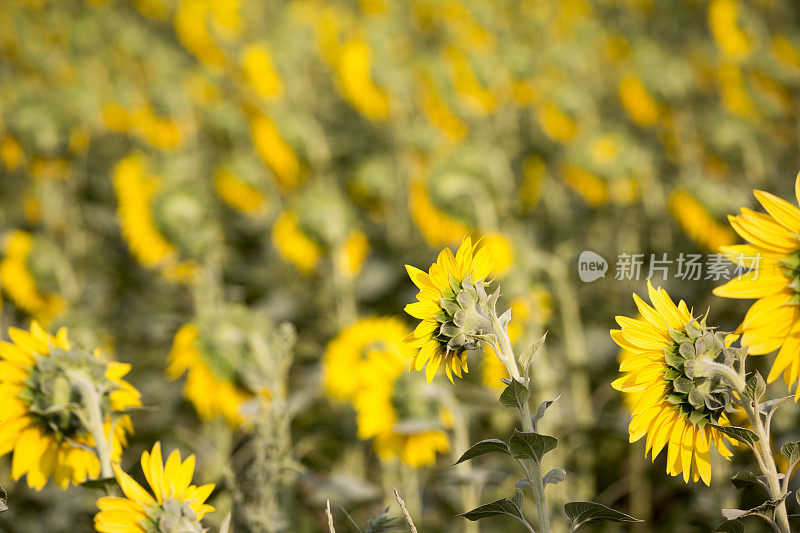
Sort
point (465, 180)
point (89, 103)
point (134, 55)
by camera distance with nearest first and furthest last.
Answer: point (465, 180) < point (89, 103) < point (134, 55)

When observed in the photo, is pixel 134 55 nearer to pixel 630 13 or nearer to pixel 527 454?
pixel 630 13

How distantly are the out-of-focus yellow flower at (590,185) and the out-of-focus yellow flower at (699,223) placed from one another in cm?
51

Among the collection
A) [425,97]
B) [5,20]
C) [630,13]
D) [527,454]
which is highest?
[5,20]

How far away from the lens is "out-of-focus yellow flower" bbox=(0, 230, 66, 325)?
2840 mm

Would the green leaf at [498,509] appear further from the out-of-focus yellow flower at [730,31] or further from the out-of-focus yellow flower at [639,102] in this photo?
the out-of-focus yellow flower at [730,31]

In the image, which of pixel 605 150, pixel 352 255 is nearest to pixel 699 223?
pixel 605 150

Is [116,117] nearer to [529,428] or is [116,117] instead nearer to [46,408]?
[46,408]

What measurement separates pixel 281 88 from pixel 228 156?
1.72ft

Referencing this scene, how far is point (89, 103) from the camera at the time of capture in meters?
3.87

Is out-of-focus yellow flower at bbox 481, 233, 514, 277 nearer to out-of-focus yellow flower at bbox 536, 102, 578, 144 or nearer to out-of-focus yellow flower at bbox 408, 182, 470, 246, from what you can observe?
out-of-focus yellow flower at bbox 408, 182, 470, 246

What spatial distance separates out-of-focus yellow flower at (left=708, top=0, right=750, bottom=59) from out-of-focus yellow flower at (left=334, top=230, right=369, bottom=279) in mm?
2482

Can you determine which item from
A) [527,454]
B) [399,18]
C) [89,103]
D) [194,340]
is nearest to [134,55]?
[89,103]

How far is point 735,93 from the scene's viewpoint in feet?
11.7

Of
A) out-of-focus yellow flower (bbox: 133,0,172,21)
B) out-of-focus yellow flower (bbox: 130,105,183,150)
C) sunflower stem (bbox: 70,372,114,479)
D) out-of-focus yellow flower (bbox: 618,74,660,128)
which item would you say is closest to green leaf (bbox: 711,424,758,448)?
sunflower stem (bbox: 70,372,114,479)
